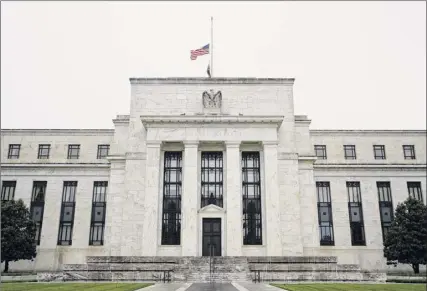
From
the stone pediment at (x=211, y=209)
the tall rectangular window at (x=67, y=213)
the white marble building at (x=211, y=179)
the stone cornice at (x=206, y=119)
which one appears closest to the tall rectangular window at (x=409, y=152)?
the white marble building at (x=211, y=179)

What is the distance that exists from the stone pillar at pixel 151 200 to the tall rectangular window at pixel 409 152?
2902cm

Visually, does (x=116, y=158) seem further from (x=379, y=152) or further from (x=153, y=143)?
(x=379, y=152)

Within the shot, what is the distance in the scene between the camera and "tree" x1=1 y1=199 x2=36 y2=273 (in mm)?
37031

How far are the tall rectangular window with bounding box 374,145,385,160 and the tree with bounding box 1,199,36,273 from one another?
38593 mm

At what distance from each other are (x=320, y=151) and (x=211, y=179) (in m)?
15.1

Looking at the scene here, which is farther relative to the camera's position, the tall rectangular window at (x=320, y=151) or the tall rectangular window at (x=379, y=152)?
the tall rectangular window at (x=320, y=151)

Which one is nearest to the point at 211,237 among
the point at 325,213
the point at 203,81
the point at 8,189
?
the point at 325,213

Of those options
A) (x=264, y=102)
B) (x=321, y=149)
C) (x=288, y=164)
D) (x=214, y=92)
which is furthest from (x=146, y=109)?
(x=321, y=149)

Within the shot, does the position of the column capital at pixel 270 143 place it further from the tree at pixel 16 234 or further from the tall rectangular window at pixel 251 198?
the tree at pixel 16 234

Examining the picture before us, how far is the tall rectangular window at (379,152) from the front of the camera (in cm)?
4742

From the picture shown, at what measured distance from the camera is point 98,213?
44.2 meters

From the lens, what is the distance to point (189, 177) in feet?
128

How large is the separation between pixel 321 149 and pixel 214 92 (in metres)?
15.0

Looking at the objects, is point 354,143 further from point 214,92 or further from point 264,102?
point 214,92
